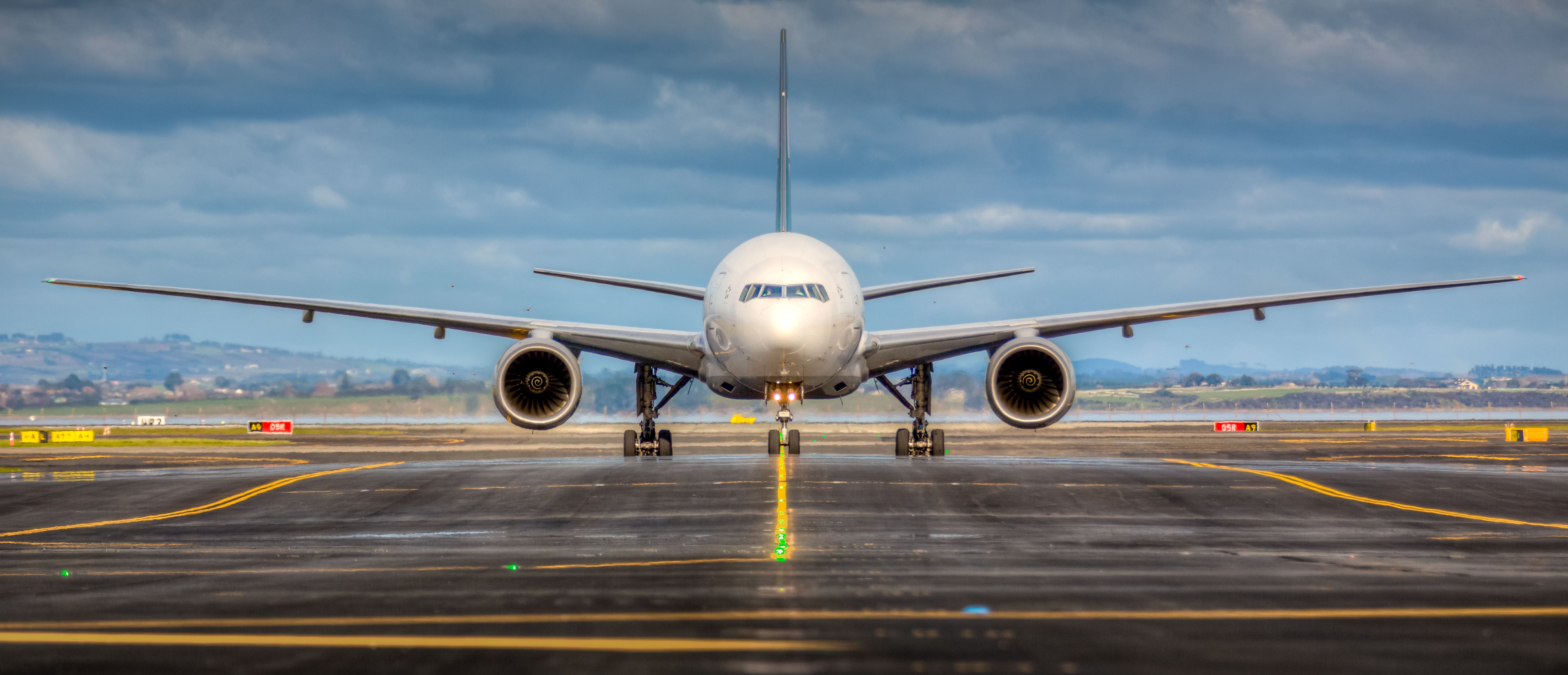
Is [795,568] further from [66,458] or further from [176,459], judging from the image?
[66,458]

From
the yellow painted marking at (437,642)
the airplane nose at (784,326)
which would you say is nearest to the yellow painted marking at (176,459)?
the airplane nose at (784,326)

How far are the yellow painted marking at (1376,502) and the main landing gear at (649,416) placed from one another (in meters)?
12.7

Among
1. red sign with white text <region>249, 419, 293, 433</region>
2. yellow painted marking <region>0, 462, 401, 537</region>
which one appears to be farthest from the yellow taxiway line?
red sign with white text <region>249, 419, 293, 433</region>

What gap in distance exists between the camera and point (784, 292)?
24375mm

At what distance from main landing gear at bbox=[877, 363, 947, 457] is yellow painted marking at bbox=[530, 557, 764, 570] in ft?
57.0

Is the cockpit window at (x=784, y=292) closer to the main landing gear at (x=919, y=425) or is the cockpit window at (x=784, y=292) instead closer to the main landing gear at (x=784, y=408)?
the main landing gear at (x=784, y=408)

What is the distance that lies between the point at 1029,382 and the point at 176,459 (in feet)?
80.4

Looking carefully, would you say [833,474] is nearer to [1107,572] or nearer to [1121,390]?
[1107,572]

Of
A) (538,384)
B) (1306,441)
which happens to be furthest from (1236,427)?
(538,384)

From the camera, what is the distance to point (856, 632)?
24.5ft

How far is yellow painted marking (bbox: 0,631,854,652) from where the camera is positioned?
701cm

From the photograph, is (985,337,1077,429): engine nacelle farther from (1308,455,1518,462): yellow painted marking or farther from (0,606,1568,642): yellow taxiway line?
(0,606,1568,642): yellow taxiway line

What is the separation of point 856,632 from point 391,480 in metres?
16.2

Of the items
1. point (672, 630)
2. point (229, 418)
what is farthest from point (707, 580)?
point (229, 418)
